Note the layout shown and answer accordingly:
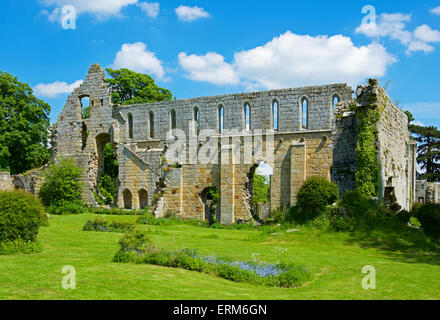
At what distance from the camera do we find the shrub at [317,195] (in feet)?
61.6

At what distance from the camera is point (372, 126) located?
18250 millimetres

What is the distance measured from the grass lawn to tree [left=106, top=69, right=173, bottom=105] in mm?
30526

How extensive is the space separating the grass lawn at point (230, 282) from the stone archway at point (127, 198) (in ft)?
60.0

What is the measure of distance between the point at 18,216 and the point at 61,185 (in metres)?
20.9

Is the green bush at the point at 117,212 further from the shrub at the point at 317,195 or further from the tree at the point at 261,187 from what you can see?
the tree at the point at 261,187

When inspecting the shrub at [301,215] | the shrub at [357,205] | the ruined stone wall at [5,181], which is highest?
the ruined stone wall at [5,181]

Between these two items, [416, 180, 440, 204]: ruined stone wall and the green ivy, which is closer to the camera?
Answer: the green ivy

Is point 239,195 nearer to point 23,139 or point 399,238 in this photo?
point 399,238

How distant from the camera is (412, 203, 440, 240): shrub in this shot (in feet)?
50.8

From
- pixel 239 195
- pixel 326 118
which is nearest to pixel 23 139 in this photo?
pixel 239 195

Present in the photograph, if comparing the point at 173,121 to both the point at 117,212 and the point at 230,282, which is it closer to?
the point at 117,212

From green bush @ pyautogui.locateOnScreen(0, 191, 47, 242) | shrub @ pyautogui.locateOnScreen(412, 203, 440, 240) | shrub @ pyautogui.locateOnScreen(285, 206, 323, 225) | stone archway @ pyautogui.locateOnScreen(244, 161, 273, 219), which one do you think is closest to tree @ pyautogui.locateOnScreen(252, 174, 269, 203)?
stone archway @ pyautogui.locateOnScreen(244, 161, 273, 219)

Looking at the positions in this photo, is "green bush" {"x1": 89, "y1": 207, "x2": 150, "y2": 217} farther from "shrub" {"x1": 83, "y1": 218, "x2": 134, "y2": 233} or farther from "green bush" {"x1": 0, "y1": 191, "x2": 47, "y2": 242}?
"green bush" {"x1": 0, "y1": 191, "x2": 47, "y2": 242}

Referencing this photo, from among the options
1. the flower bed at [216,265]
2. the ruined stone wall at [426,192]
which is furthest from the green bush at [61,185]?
the ruined stone wall at [426,192]
